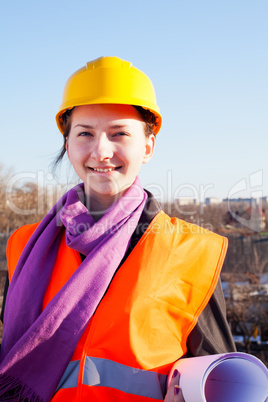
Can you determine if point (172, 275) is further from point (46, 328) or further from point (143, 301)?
point (46, 328)

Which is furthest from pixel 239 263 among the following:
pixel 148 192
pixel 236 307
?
pixel 148 192

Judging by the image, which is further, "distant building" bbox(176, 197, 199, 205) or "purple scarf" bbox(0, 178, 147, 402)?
"distant building" bbox(176, 197, 199, 205)

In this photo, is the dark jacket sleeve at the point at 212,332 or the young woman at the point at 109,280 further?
the dark jacket sleeve at the point at 212,332

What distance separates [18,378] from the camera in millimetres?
1918

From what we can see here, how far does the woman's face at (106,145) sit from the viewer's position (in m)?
2.04

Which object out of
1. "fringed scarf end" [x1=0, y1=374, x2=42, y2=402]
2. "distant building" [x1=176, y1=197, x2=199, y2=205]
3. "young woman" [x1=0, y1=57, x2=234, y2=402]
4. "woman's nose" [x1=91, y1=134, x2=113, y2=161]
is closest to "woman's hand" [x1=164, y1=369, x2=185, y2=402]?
"young woman" [x1=0, y1=57, x2=234, y2=402]

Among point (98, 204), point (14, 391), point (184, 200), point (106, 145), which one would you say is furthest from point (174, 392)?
point (184, 200)

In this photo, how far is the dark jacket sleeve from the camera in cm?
195

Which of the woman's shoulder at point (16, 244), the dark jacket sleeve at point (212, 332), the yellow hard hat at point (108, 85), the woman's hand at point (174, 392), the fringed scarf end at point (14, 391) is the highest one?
the yellow hard hat at point (108, 85)

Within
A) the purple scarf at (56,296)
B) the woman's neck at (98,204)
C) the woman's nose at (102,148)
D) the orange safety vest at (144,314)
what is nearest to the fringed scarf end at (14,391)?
the purple scarf at (56,296)

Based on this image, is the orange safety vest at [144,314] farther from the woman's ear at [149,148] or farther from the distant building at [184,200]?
the distant building at [184,200]

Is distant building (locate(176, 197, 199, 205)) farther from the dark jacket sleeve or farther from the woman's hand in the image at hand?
the woman's hand

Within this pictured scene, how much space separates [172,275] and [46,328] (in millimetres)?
563

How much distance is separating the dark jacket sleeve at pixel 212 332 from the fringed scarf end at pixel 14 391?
0.67 m
